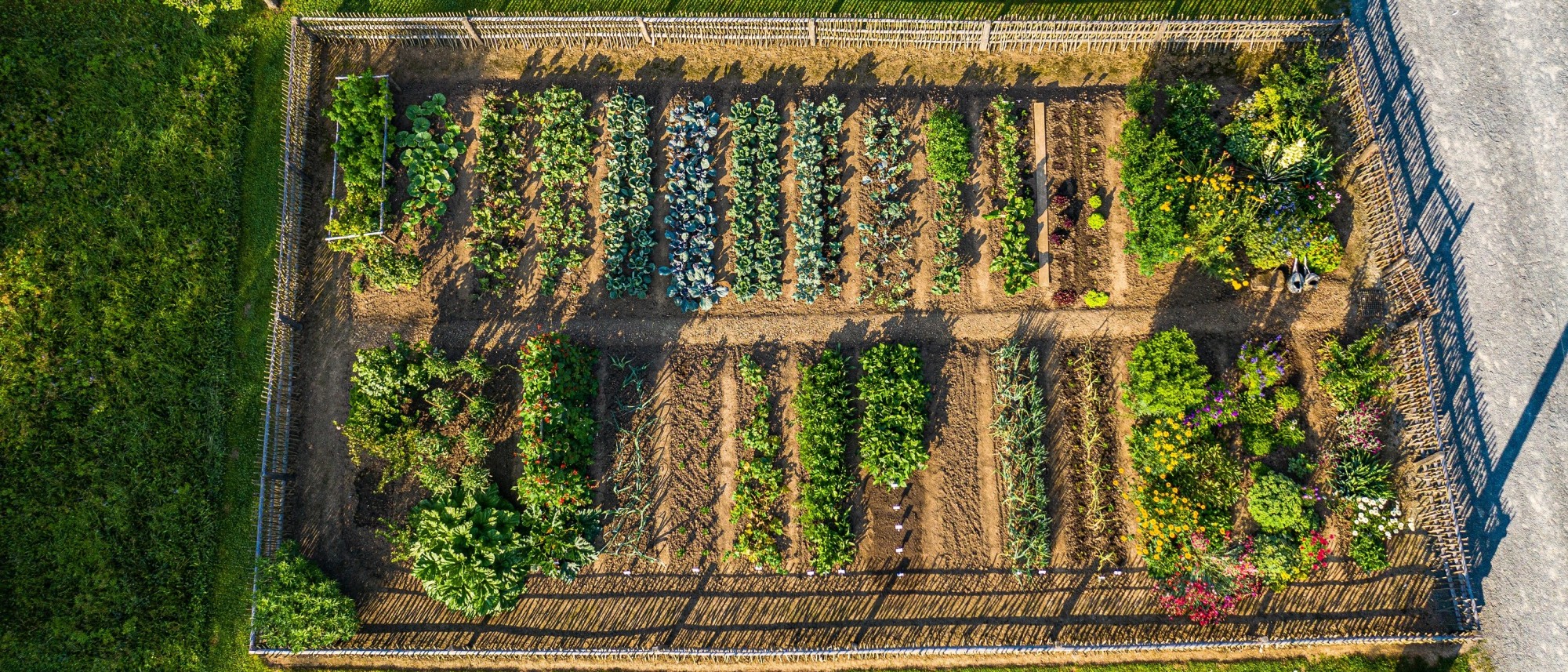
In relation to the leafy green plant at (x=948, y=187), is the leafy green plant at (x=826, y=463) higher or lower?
lower

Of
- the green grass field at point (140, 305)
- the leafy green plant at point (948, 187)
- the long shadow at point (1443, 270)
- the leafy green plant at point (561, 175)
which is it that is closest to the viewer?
the long shadow at point (1443, 270)

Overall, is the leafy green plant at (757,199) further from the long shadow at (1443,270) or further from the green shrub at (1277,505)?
the long shadow at (1443,270)

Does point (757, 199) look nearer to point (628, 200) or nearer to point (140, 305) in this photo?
point (628, 200)

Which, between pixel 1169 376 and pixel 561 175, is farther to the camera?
pixel 561 175

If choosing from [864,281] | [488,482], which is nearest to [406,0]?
[488,482]

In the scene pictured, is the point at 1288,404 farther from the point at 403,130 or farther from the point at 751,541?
the point at 403,130

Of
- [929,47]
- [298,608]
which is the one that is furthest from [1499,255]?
[298,608]

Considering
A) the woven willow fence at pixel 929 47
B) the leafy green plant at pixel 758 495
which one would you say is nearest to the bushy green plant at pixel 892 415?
the leafy green plant at pixel 758 495
